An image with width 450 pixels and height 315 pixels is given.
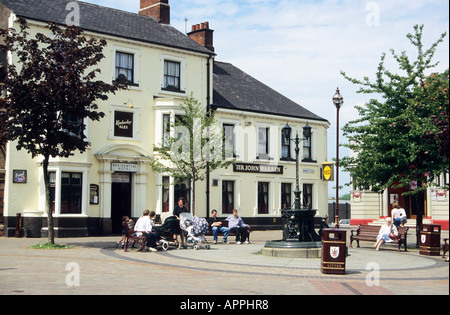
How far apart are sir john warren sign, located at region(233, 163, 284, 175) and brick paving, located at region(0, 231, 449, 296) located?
15482 mm

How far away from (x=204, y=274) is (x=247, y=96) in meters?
24.8

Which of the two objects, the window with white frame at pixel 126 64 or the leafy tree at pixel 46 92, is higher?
the window with white frame at pixel 126 64

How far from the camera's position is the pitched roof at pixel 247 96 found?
116ft

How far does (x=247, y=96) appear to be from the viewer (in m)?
37.1

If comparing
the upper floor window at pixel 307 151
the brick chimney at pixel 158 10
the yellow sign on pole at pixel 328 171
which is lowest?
the yellow sign on pole at pixel 328 171

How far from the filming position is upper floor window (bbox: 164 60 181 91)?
32.1 meters

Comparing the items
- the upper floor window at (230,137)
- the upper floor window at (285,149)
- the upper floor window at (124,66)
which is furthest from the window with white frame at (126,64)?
the upper floor window at (285,149)

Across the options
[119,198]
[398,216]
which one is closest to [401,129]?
[398,216]

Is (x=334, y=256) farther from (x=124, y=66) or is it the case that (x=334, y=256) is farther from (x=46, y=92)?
(x=124, y=66)

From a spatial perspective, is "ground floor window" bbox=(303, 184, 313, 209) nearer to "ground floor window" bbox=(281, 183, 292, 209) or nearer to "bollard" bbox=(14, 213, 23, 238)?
"ground floor window" bbox=(281, 183, 292, 209)

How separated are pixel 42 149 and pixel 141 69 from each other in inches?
456

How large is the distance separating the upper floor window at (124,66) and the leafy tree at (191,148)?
3.23 meters

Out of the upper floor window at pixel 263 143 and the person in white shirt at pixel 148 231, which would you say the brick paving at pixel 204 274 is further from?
the upper floor window at pixel 263 143
